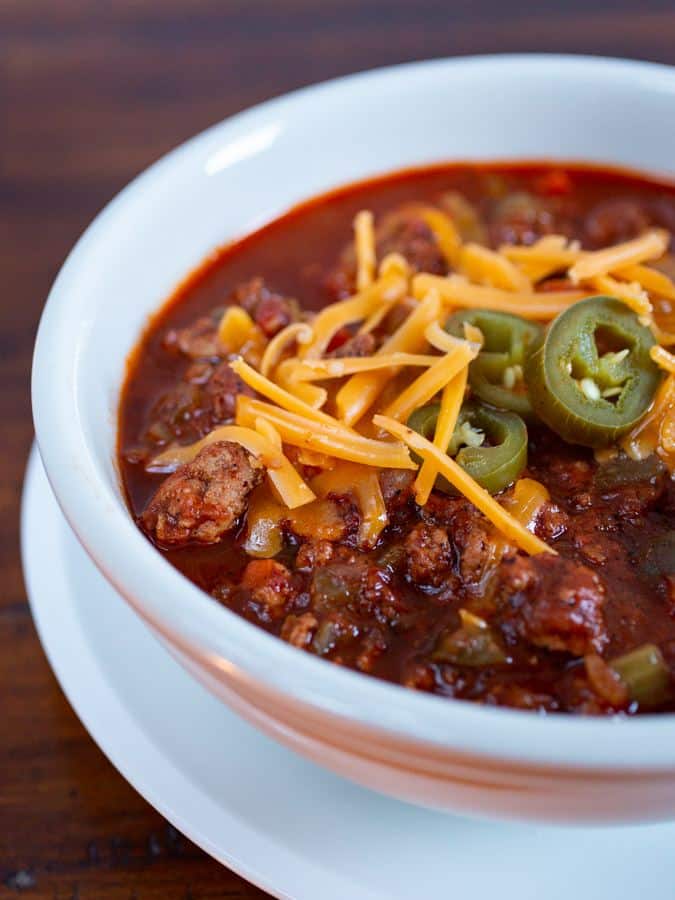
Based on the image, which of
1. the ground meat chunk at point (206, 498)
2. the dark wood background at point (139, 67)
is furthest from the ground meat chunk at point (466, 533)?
the dark wood background at point (139, 67)

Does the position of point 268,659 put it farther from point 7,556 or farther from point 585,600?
point 7,556

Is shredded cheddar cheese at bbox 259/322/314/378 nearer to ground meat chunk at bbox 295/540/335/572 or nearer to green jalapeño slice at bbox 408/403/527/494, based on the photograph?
green jalapeño slice at bbox 408/403/527/494

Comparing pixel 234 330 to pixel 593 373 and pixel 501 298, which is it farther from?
pixel 593 373

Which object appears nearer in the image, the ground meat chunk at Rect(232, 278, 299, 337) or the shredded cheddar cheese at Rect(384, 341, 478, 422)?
the shredded cheddar cheese at Rect(384, 341, 478, 422)

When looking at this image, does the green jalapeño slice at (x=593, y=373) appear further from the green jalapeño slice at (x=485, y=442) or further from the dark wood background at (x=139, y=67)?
the dark wood background at (x=139, y=67)

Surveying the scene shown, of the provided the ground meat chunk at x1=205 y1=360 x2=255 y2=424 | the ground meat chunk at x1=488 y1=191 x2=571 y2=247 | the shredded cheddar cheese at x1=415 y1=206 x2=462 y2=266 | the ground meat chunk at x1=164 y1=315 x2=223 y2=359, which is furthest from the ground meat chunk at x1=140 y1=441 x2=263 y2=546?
the ground meat chunk at x1=488 y1=191 x2=571 y2=247

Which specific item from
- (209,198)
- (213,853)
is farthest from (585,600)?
(209,198)

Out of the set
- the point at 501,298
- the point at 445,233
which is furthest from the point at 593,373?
the point at 445,233
